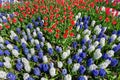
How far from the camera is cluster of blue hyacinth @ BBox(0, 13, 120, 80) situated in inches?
239

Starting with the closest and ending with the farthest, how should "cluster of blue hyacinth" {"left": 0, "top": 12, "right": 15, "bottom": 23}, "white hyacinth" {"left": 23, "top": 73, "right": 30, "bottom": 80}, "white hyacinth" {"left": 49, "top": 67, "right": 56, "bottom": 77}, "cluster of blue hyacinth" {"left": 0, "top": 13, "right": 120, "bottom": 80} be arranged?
"white hyacinth" {"left": 23, "top": 73, "right": 30, "bottom": 80} < "white hyacinth" {"left": 49, "top": 67, "right": 56, "bottom": 77} < "cluster of blue hyacinth" {"left": 0, "top": 13, "right": 120, "bottom": 80} < "cluster of blue hyacinth" {"left": 0, "top": 12, "right": 15, "bottom": 23}

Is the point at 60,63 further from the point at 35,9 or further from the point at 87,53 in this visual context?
the point at 35,9

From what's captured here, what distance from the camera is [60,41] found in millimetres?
7297

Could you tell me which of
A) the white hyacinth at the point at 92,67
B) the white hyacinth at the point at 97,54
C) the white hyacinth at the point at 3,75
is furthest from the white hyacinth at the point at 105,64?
→ the white hyacinth at the point at 3,75

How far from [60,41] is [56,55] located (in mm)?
635

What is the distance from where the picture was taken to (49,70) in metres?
6.04

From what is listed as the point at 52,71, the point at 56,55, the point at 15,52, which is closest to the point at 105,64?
the point at 52,71

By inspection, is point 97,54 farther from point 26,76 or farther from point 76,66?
point 26,76

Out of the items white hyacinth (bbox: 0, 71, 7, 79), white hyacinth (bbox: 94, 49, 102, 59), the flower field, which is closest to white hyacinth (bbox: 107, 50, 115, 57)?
the flower field

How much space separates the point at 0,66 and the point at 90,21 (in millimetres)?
3487

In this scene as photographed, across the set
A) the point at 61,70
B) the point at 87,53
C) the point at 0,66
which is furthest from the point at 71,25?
the point at 0,66

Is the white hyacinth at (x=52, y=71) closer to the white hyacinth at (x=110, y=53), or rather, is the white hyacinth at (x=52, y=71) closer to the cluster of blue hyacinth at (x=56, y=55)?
the cluster of blue hyacinth at (x=56, y=55)

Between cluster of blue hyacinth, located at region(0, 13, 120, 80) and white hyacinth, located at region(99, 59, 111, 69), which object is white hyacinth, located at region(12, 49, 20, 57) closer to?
cluster of blue hyacinth, located at region(0, 13, 120, 80)

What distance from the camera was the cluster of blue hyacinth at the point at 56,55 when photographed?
19.9ft
